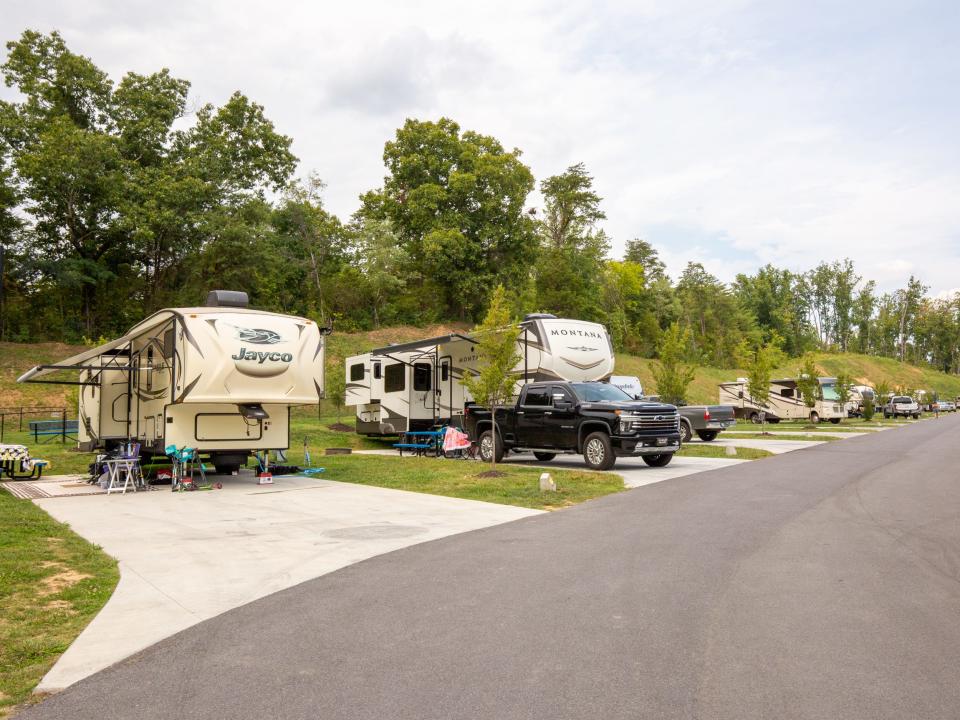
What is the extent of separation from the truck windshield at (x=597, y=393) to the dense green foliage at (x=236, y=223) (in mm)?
25551

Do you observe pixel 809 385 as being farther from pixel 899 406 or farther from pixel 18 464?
pixel 18 464

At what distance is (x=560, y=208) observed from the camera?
63625 mm

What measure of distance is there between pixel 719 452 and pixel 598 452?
21.8 feet

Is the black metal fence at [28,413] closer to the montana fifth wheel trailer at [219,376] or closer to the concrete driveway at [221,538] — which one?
the montana fifth wheel trailer at [219,376]

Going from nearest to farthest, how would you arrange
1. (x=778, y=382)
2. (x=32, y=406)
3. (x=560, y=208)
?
1. (x=32, y=406)
2. (x=778, y=382)
3. (x=560, y=208)

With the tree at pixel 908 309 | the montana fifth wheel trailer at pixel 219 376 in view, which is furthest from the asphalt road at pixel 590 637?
the tree at pixel 908 309

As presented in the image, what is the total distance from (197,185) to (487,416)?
25.9m

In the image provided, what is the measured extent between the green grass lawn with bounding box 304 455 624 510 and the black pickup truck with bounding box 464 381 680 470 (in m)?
0.72

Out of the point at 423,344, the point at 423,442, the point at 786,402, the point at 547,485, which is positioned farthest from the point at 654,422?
the point at 786,402

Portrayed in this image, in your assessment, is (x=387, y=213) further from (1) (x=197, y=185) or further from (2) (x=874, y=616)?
(2) (x=874, y=616)

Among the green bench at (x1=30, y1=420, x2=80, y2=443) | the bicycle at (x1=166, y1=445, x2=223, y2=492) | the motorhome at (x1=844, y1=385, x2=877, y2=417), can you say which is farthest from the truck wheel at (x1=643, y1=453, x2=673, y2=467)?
the motorhome at (x1=844, y1=385, x2=877, y2=417)

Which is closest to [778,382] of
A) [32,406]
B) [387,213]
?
[387,213]

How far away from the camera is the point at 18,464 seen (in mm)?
15125

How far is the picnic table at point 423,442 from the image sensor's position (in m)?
20.9
